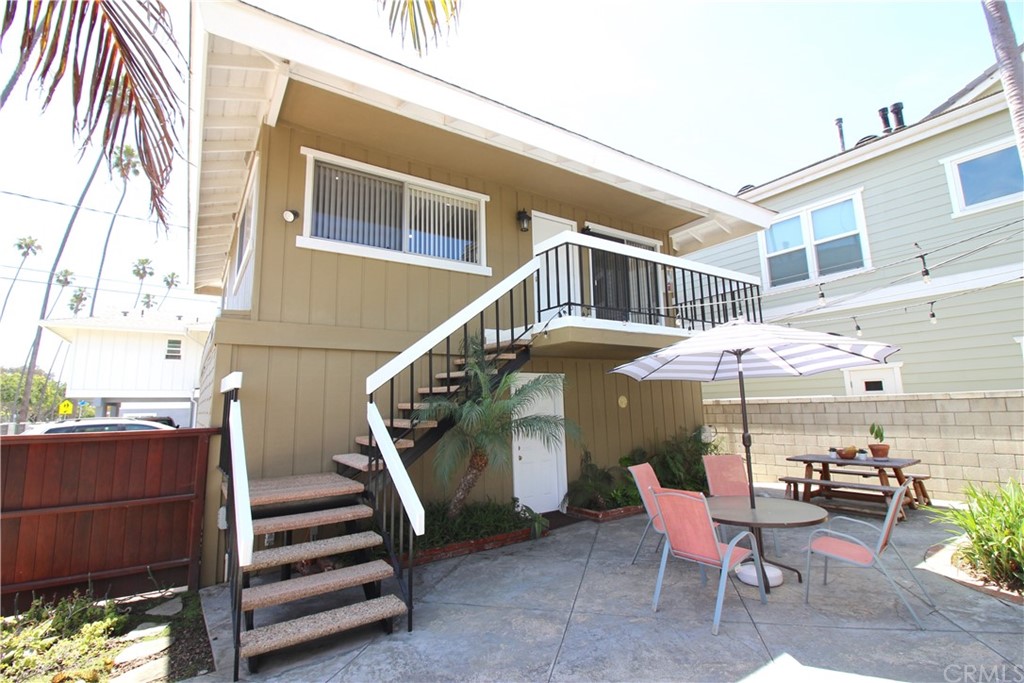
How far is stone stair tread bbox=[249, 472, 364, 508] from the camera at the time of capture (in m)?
3.40

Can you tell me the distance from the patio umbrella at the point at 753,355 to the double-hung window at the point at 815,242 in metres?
6.16

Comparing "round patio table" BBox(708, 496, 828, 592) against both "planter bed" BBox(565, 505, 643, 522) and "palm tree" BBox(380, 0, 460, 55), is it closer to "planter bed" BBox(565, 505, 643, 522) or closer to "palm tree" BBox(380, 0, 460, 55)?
A: "planter bed" BBox(565, 505, 643, 522)

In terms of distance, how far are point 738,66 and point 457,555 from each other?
7403 millimetres

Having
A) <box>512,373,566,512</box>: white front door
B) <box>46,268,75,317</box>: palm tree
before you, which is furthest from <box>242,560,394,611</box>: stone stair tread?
<box>46,268,75,317</box>: palm tree

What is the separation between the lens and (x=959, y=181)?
7.83m

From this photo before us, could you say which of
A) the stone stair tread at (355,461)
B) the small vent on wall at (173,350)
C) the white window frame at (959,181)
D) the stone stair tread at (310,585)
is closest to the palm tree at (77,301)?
the small vent on wall at (173,350)

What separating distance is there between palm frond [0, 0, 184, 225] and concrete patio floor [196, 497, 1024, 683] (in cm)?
297

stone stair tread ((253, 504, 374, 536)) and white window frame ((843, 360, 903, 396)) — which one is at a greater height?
white window frame ((843, 360, 903, 396))

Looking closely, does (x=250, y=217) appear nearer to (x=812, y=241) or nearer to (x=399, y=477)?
(x=399, y=477)

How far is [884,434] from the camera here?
7.02 metres

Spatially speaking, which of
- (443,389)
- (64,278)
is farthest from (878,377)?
(64,278)

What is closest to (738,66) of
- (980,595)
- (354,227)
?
(354,227)

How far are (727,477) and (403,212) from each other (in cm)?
502

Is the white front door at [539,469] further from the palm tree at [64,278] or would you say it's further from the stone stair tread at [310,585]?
the palm tree at [64,278]
